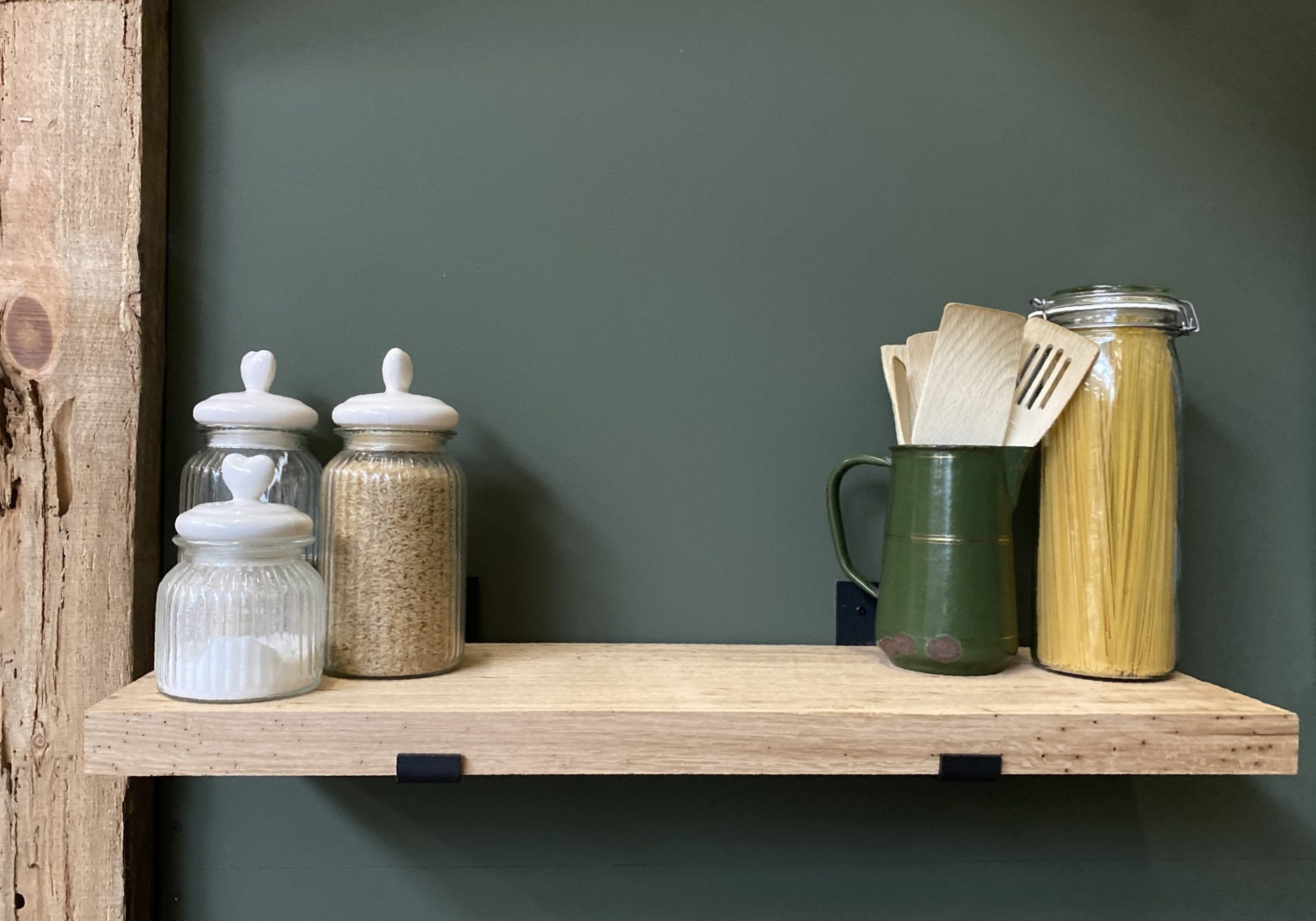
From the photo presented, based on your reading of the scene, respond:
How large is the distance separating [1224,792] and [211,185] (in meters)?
1.22

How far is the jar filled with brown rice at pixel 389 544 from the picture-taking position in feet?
2.39

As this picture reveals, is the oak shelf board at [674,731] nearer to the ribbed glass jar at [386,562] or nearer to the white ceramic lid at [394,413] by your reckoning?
the ribbed glass jar at [386,562]

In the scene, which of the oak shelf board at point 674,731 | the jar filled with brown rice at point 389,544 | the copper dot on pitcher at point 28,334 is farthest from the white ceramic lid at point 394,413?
the copper dot on pitcher at point 28,334

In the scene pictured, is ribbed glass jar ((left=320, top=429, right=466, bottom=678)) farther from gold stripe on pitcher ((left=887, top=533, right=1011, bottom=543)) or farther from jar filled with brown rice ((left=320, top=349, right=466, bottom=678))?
gold stripe on pitcher ((left=887, top=533, right=1011, bottom=543))

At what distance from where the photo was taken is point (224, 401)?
777mm

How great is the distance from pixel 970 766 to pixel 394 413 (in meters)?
0.54

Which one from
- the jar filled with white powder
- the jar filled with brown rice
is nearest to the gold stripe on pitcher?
the jar filled with brown rice

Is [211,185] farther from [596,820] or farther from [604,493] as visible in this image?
[596,820]

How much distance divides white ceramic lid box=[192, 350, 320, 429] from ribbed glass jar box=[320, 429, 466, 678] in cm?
8

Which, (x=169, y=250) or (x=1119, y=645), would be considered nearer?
(x=1119, y=645)

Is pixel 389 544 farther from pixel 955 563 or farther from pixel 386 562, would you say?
pixel 955 563

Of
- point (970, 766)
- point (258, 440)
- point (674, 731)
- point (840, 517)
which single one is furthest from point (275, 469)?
point (970, 766)

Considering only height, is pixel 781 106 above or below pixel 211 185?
above

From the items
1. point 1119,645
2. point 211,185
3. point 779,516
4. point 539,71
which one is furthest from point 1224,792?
point 211,185
